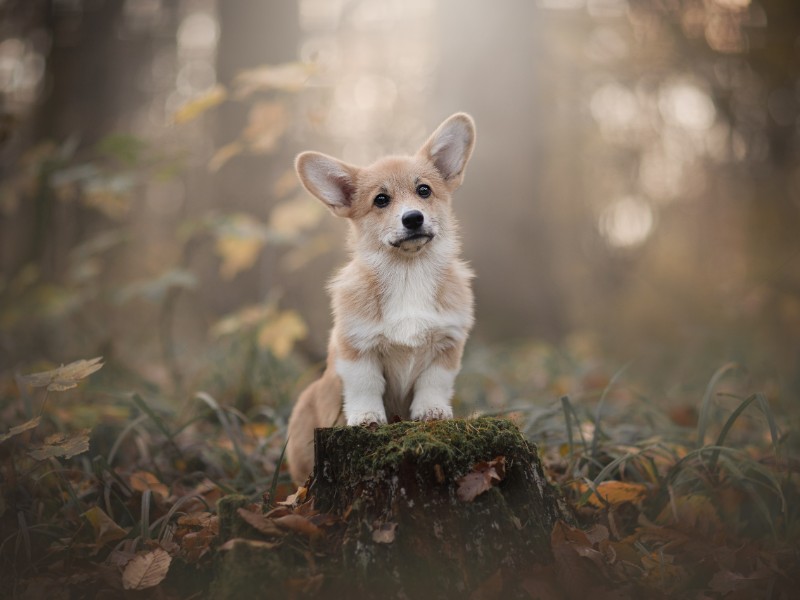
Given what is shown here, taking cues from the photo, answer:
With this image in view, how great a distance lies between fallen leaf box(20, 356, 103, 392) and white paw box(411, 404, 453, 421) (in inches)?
55.4

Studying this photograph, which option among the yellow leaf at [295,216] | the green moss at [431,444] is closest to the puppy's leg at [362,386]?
the green moss at [431,444]

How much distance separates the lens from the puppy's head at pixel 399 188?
10.00ft

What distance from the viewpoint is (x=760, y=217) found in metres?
11.5

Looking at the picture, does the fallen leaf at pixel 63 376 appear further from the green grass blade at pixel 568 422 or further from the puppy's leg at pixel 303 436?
the green grass blade at pixel 568 422

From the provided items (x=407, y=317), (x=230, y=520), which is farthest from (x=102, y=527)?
(x=407, y=317)

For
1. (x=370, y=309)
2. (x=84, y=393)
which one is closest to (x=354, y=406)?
(x=370, y=309)

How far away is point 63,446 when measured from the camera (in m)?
2.85

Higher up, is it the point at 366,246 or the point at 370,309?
the point at 366,246

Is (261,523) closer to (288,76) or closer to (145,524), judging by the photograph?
(145,524)

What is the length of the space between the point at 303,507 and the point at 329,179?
1578mm

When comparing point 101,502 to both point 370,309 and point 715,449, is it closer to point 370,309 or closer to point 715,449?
point 370,309

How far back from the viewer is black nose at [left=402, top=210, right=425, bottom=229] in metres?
2.98

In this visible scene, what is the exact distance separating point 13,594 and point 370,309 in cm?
183

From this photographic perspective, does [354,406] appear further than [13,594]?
Yes
